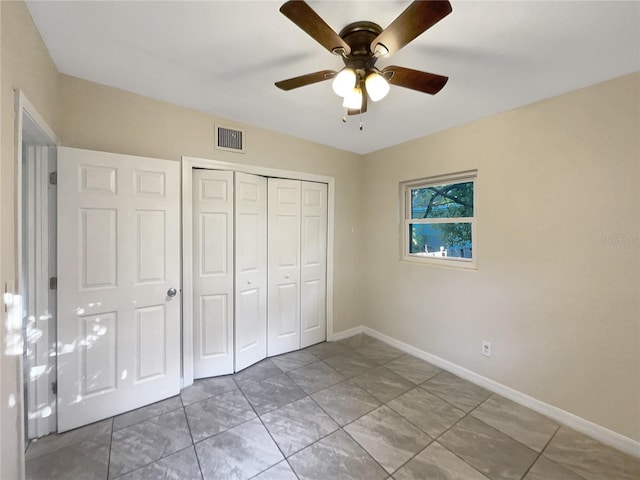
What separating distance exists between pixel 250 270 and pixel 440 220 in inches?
81.7

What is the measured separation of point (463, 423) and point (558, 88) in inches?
99.0

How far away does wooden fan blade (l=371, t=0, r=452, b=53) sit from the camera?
96 cm

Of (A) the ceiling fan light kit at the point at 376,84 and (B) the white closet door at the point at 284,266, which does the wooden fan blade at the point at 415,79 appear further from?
(B) the white closet door at the point at 284,266

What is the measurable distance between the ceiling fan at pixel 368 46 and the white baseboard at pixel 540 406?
2447mm

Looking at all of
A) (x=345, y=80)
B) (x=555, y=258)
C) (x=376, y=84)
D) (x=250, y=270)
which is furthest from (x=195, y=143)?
(x=555, y=258)

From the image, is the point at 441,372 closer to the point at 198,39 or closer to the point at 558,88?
the point at 558,88

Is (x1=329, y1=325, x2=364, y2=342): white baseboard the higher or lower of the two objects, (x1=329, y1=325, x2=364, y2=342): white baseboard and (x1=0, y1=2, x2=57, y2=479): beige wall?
the lower

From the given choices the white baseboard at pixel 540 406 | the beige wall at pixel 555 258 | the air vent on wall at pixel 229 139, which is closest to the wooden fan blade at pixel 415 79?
the beige wall at pixel 555 258

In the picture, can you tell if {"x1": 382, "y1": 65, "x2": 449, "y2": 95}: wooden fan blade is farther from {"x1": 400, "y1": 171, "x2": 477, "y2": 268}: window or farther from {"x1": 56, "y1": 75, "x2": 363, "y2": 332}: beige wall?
{"x1": 56, "y1": 75, "x2": 363, "y2": 332}: beige wall

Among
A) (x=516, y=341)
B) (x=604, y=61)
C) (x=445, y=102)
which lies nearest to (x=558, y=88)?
(x=604, y=61)

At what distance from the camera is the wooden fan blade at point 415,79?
138 centimetres

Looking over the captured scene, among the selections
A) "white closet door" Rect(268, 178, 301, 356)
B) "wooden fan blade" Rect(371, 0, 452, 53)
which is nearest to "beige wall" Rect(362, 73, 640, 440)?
"white closet door" Rect(268, 178, 301, 356)

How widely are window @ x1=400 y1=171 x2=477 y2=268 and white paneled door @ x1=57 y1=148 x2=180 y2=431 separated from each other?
245cm

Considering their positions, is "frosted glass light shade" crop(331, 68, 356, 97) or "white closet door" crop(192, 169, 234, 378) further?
"white closet door" crop(192, 169, 234, 378)
